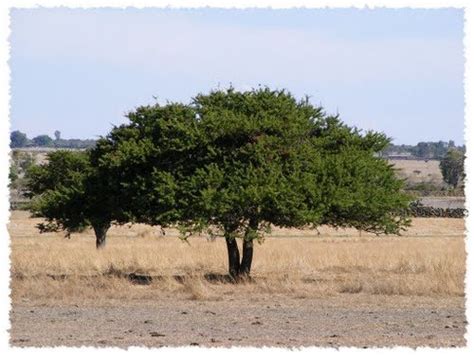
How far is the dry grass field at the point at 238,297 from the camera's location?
14.8 m

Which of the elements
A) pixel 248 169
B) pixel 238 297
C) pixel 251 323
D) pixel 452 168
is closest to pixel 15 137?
pixel 248 169

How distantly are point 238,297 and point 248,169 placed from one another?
13.5 ft

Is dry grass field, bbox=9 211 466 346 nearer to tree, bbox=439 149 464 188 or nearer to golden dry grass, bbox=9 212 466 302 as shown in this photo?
golden dry grass, bbox=9 212 466 302

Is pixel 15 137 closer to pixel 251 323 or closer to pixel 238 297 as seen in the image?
pixel 238 297

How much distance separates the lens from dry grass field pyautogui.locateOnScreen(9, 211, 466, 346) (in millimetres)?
14805

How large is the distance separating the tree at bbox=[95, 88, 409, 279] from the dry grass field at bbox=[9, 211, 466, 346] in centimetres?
163

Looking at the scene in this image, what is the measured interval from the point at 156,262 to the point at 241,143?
768 centimetres

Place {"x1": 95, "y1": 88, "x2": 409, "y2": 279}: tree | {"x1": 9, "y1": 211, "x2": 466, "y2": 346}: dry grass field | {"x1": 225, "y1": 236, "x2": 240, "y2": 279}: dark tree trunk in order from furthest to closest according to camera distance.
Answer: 1. {"x1": 225, "y1": 236, "x2": 240, "y2": 279}: dark tree trunk
2. {"x1": 95, "y1": 88, "x2": 409, "y2": 279}: tree
3. {"x1": 9, "y1": 211, "x2": 466, "y2": 346}: dry grass field

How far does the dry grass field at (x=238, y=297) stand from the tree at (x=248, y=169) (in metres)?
1.63

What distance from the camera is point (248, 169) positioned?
24.2 m

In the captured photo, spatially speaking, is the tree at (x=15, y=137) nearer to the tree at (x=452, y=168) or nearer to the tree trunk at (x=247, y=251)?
the tree trunk at (x=247, y=251)

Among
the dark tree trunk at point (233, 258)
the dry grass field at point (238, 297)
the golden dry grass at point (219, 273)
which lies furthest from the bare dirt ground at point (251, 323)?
the dark tree trunk at point (233, 258)

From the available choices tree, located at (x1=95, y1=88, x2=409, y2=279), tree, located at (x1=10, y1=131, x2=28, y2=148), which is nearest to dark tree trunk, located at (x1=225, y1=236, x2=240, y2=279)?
tree, located at (x1=95, y1=88, x2=409, y2=279)

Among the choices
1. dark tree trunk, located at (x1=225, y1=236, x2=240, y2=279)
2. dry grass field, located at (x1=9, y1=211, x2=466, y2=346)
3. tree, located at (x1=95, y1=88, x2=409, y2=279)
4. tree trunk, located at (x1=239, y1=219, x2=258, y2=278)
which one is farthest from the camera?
dark tree trunk, located at (x1=225, y1=236, x2=240, y2=279)
